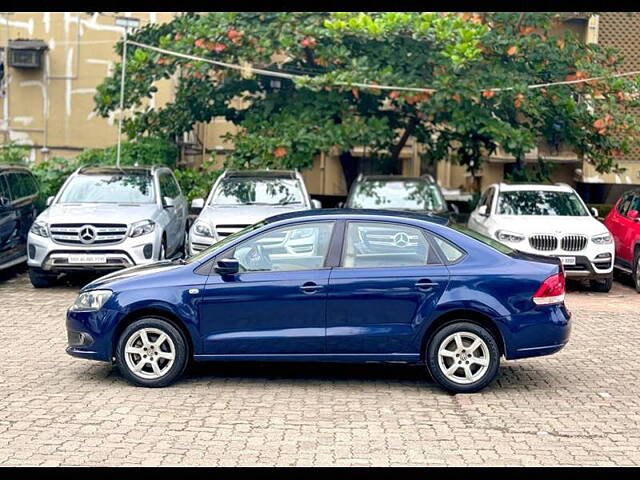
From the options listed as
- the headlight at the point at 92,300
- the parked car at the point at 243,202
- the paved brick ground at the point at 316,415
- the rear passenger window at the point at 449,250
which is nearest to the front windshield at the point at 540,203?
the parked car at the point at 243,202

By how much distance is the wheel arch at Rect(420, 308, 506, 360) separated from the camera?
31.4ft

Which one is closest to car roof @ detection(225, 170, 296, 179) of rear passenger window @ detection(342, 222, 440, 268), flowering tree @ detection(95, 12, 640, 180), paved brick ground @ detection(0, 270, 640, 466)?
flowering tree @ detection(95, 12, 640, 180)

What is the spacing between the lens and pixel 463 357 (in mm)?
9594

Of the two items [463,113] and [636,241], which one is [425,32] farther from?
[636,241]

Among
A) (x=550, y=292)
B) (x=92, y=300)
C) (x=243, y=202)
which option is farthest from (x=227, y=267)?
(x=243, y=202)

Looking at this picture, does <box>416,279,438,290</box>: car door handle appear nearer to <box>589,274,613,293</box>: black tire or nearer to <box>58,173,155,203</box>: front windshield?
<box>589,274,613,293</box>: black tire

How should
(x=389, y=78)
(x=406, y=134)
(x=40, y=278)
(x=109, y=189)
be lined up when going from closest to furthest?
(x=40, y=278) < (x=109, y=189) < (x=389, y=78) < (x=406, y=134)

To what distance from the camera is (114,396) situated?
31.0ft

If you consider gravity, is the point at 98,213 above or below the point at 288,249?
below

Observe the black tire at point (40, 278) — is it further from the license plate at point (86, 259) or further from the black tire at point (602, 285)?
the black tire at point (602, 285)

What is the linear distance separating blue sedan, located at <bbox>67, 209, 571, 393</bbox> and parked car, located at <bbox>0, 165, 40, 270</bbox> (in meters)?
7.39

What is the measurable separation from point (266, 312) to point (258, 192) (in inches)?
315

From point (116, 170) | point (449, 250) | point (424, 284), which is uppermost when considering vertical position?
point (116, 170)

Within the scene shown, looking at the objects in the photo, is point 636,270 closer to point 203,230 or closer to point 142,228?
point 203,230
